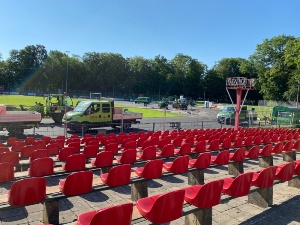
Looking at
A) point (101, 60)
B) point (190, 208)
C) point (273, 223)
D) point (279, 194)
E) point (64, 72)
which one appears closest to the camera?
point (190, 208)

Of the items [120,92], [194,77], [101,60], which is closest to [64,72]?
[101,60]

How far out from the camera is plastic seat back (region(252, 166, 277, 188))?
5.32 metres

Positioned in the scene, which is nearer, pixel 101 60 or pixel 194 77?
pixel 101 60

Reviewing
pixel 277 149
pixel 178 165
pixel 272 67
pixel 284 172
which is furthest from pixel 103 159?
pixel 272 67

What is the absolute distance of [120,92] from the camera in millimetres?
95250

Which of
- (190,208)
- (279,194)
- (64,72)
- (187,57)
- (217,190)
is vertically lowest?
(279,194)

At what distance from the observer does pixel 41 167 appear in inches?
227

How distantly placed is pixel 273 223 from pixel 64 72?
90957 millimetres

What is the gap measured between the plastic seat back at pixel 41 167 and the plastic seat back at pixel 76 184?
4.10ft

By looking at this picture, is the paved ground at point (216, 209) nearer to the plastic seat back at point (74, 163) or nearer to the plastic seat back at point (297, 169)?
the plastic seat back at point (297, 169)

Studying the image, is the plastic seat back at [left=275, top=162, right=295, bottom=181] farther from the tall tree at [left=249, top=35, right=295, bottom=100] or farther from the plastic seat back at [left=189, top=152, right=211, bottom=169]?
the tall tree at [left=249, top=35, right=295, bottom=100]

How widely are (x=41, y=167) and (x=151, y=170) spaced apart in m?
2.41

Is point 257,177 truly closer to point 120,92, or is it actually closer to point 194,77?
point 120,92

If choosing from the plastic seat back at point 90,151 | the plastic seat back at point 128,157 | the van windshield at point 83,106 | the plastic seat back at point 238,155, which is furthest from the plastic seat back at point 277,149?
the van windshield at point 83,106
